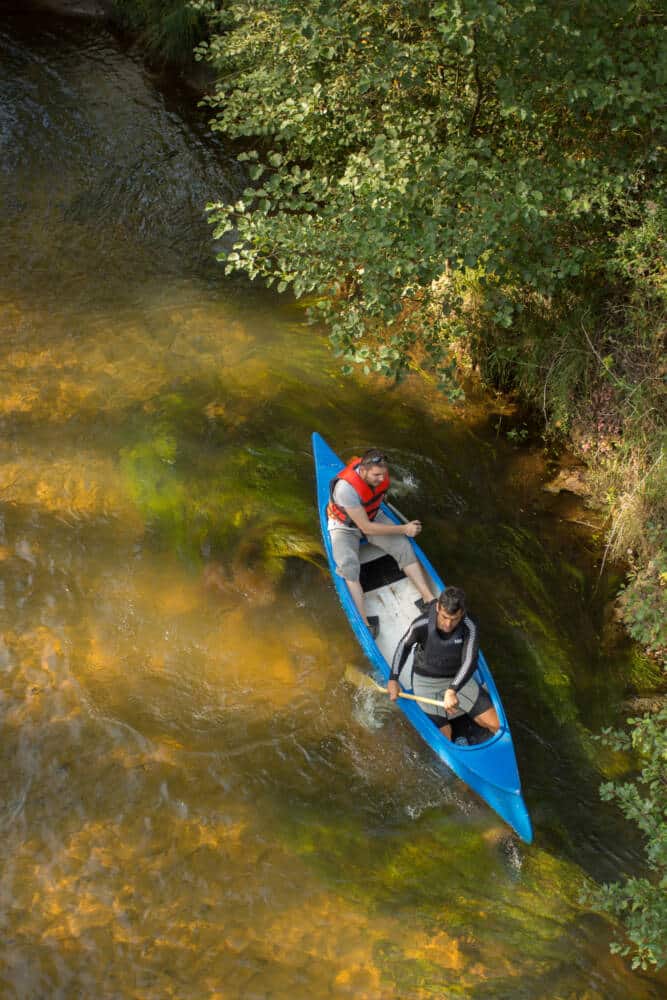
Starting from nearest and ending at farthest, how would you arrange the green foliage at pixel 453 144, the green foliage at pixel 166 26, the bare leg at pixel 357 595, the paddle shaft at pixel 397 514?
the green foliage at pixel 453 144, the bare leg at pixel 357 595, the paddle shaft at pixel 397 514, the green foliage at pixel 166 26

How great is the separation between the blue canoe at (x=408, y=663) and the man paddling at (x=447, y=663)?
0.11m

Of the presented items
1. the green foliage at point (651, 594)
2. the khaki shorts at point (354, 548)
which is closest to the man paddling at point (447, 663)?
the khaki shorts at point (354, 548)

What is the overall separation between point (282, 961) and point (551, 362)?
5567 mm

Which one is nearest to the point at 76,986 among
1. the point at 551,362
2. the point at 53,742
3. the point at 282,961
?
the point at 282,961

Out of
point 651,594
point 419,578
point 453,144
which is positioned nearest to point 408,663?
point 419,578

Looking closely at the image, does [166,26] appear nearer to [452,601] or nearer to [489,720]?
[452,601]

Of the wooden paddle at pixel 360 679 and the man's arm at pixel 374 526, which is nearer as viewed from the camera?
the wooden paddle at pixel 360 679

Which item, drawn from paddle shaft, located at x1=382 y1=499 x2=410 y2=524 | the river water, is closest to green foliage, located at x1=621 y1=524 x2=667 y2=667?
the river water

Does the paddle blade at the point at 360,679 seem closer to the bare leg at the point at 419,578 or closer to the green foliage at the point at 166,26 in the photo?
the bare leg at the point at 419,578

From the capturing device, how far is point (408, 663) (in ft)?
19.6

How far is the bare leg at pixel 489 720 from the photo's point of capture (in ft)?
18.4

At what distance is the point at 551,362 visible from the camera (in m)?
7.86

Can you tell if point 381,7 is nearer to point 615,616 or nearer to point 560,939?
point 615,616

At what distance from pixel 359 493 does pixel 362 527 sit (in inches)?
11.0
